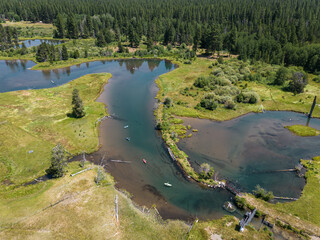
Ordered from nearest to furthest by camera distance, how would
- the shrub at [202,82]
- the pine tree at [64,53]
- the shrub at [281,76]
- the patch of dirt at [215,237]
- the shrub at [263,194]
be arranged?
the patch of dirt at [215,237]
the shrub at [263,194]
the shrub at [202,82]
the shrub at [281,76]
the pine tree at [64,53]

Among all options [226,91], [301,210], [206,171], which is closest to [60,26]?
[226,91]

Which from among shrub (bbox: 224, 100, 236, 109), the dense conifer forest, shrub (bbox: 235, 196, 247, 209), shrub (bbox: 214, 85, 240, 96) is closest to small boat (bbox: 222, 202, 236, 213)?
shrub (bbox: 235, 196, 247, 209)

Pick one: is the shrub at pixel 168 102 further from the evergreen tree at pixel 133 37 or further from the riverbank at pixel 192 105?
the evergreen tree at pixel 133 37

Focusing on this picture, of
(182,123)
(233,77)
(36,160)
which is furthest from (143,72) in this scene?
(36,160)

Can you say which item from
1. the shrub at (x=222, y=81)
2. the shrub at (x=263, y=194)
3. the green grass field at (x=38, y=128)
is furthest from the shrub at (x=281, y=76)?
the green grass field at (x=38, y=128)

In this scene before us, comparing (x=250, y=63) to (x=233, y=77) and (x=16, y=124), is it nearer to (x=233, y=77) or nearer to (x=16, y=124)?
(x=233, y=77)

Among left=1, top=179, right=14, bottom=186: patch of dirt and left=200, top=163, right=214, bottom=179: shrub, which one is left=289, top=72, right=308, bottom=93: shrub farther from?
left=1, top=179, right=14, bottom=186: patch of dirt
